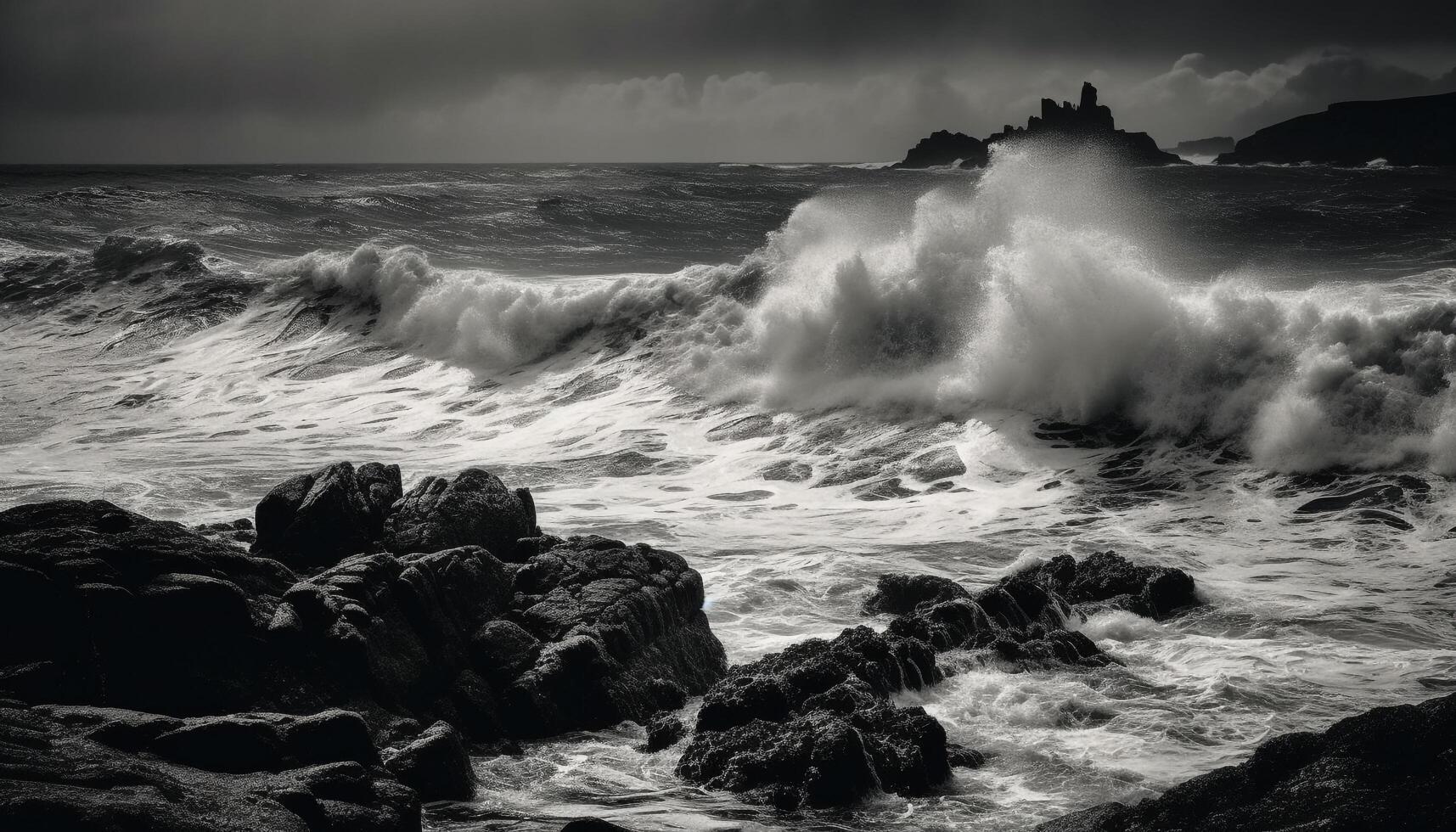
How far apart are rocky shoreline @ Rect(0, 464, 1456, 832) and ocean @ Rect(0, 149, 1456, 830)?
0.33 m

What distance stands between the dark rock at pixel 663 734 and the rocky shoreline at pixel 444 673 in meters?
0.02

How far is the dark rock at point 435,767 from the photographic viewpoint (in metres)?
6.02

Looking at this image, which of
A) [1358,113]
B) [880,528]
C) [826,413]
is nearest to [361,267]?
[826,413]

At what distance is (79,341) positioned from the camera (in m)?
25.9

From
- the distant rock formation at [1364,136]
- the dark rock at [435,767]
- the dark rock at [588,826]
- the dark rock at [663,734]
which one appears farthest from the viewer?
the distant rock formation at [1364,136]

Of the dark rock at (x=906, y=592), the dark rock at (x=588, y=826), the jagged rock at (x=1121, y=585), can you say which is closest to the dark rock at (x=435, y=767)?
the dark rock at (x=588, y=826)

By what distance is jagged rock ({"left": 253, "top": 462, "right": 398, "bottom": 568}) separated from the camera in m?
9.04

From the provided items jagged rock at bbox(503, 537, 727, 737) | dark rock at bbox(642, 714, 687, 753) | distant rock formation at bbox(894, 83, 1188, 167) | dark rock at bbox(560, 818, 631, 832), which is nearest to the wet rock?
dark rock at bbox(642, 714, 687, 753)

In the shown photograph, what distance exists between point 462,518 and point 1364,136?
8741cm

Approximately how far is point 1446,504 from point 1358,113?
83.6 m

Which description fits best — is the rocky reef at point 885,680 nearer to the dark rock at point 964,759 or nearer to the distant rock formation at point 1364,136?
the dark rock at point 964,759

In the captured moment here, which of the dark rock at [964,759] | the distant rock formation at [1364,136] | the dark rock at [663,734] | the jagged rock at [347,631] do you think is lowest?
the dark rock at [663,734]

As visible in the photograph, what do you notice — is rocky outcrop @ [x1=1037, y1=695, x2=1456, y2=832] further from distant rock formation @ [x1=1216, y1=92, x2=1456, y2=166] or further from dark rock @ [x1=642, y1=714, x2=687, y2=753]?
distant rock formation @ [x1=1216, y1=92, x2=1456, y2=166]

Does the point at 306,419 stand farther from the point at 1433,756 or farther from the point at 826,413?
the point at 1433,756
